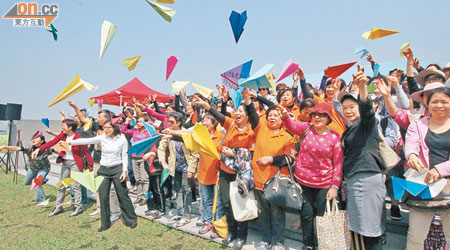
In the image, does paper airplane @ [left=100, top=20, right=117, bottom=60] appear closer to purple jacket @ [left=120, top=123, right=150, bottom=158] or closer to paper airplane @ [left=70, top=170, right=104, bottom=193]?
paper airplane @ [left=70, top=170, right=104, bottom=193]

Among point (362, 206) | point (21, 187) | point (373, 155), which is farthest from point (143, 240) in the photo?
point (21, 187)

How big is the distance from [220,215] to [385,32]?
363 cm

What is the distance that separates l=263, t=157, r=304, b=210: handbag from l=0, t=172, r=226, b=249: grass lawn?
4.00 ft

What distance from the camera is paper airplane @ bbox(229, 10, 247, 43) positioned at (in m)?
3.74

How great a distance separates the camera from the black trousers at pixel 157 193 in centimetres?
509

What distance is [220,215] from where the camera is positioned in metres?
3.89

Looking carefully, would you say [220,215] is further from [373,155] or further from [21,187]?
[21,187]

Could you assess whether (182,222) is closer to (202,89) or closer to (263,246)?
(263,246)

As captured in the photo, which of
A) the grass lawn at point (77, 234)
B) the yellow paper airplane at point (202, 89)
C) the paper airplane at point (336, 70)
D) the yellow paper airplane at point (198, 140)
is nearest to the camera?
the yellow paper airplane at point (198, 140)

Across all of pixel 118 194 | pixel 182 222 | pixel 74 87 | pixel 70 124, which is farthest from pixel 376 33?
pixel 70 124

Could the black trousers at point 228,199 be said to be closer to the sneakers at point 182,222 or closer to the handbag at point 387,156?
the sneakers at point 182,222

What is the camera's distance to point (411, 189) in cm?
232

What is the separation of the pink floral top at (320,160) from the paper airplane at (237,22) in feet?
5.69

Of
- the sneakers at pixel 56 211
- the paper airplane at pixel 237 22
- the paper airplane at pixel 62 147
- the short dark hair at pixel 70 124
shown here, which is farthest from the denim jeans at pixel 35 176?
the paper airplane at pixel 237 22
